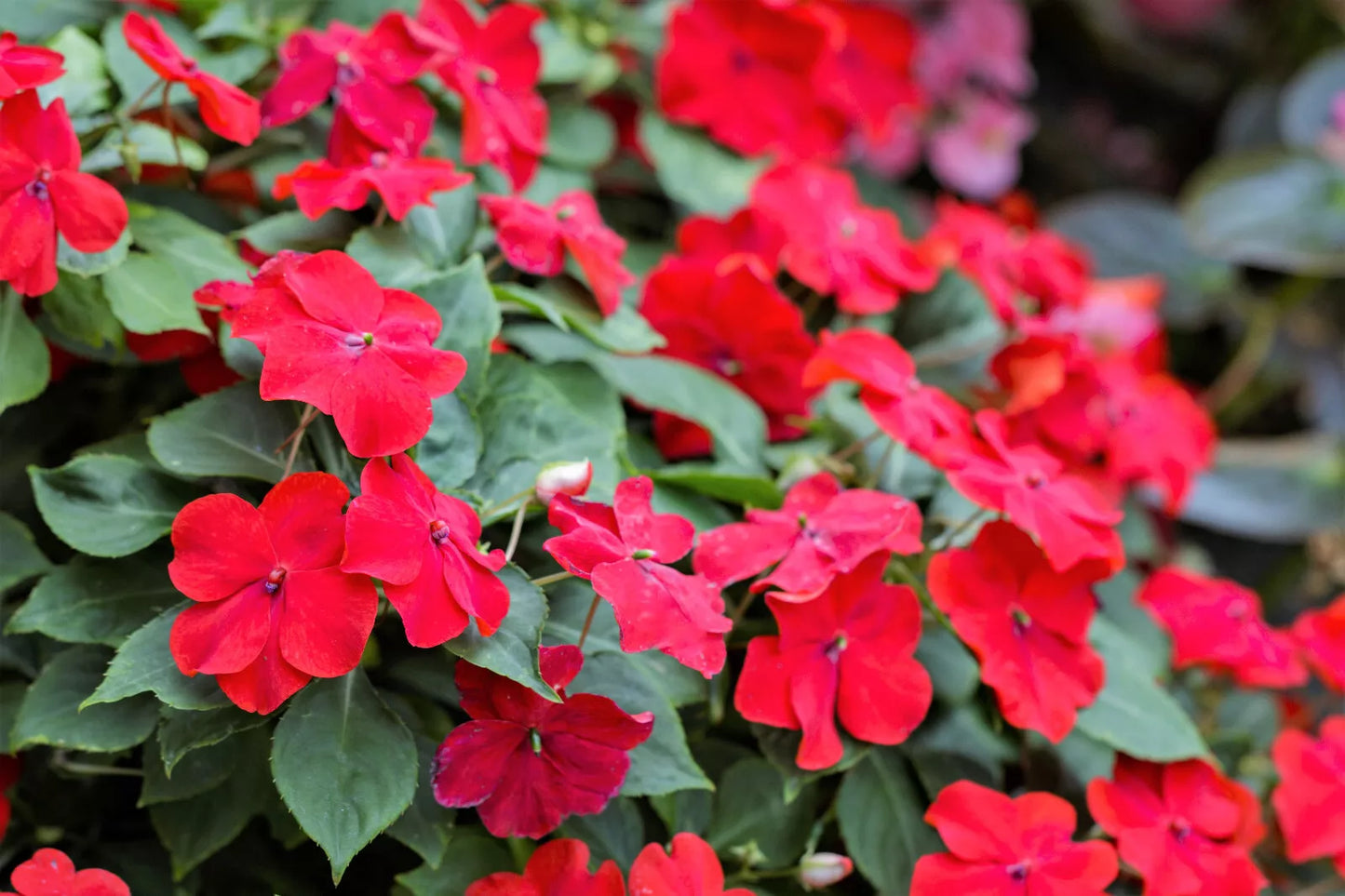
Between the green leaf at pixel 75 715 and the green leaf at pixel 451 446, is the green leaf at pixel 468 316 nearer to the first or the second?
the green leaf at pixel 451 446

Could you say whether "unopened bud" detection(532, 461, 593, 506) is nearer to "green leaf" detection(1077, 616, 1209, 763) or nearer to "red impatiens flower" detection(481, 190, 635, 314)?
"red impatiens flower" detection(481, 190, 635, 314)

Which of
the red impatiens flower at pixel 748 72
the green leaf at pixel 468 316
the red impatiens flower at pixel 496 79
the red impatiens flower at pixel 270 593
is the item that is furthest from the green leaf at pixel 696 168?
the red impatiens flower at pixel 270 593

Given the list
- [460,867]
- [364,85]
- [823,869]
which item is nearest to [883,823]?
[823,869]

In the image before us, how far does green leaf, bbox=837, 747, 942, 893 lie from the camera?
0.71 m

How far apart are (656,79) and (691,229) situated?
0.25 meters

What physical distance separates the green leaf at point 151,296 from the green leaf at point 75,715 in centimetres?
21

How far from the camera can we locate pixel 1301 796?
2.66ft

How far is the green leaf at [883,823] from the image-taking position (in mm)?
714

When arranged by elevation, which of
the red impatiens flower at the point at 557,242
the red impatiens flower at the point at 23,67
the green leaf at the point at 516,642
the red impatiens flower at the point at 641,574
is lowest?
the green leaf at the point at 516,642

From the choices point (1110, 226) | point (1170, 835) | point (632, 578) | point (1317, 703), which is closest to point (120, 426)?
point (632, 578)

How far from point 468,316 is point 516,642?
0.23 metres

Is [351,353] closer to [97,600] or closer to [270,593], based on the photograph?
[270,593]

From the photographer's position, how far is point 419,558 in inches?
21.5

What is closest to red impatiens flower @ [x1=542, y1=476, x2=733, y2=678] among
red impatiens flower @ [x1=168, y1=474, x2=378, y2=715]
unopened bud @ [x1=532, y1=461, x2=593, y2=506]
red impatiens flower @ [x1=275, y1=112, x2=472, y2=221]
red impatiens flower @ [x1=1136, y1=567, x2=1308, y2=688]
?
unopened bud @ [x1=532, y1=461, x2=593, y2=506]
